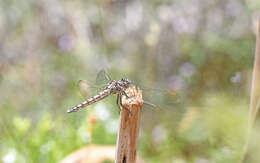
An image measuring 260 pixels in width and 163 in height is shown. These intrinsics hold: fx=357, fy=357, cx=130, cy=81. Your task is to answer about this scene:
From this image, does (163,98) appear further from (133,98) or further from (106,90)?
(133,98)

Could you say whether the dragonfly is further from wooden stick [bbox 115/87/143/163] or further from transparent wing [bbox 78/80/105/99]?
wooden stick [bbox 115/87/143/163]

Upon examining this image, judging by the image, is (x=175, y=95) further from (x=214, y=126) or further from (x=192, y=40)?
(x=192, y=40)

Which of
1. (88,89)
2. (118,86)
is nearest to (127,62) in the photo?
(88,89)

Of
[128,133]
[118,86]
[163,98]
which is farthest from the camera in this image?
[163,98]

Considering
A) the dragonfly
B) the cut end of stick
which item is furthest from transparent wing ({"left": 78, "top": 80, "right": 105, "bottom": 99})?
the cut end of stick

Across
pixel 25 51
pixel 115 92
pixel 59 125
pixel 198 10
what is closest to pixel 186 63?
pixel 198 10

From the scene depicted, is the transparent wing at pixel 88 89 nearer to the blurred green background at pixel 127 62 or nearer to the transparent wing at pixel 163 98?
the transparent wing at pixel 163 98
